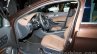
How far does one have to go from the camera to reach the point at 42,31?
14.0 feet

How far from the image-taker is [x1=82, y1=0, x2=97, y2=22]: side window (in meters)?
2.67

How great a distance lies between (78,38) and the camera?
2.71m

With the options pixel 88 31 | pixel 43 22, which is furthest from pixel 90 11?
pixel 43 22

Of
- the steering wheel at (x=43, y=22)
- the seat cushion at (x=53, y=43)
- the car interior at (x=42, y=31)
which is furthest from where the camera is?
the steering wheel at (x=43, y=22)

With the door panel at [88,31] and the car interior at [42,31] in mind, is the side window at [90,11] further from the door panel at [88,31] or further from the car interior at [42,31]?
the car interior at [42,31]

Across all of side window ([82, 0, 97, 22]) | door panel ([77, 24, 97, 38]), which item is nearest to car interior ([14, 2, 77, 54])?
door panel ([77, 24, 97, 38])

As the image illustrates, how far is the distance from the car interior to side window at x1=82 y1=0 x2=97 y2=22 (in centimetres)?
29

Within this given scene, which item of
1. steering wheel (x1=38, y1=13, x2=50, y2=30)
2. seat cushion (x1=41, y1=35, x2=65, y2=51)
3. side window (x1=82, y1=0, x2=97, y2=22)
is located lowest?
seat cushion (x1=41, y1=35, x2=65, y2=51)

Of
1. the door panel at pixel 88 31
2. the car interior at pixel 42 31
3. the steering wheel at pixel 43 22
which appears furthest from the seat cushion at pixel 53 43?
the door panel at pixel 88 31

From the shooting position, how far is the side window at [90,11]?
2666mm

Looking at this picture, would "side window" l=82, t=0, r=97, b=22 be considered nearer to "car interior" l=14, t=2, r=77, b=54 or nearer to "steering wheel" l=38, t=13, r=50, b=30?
"car interior" l=14, t=2, r=77, b=54

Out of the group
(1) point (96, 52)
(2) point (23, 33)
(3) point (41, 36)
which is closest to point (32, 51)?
(3) point (41, 36)

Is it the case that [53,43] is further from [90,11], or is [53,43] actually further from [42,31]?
[90,11]

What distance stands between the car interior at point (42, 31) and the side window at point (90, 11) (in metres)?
0.29
